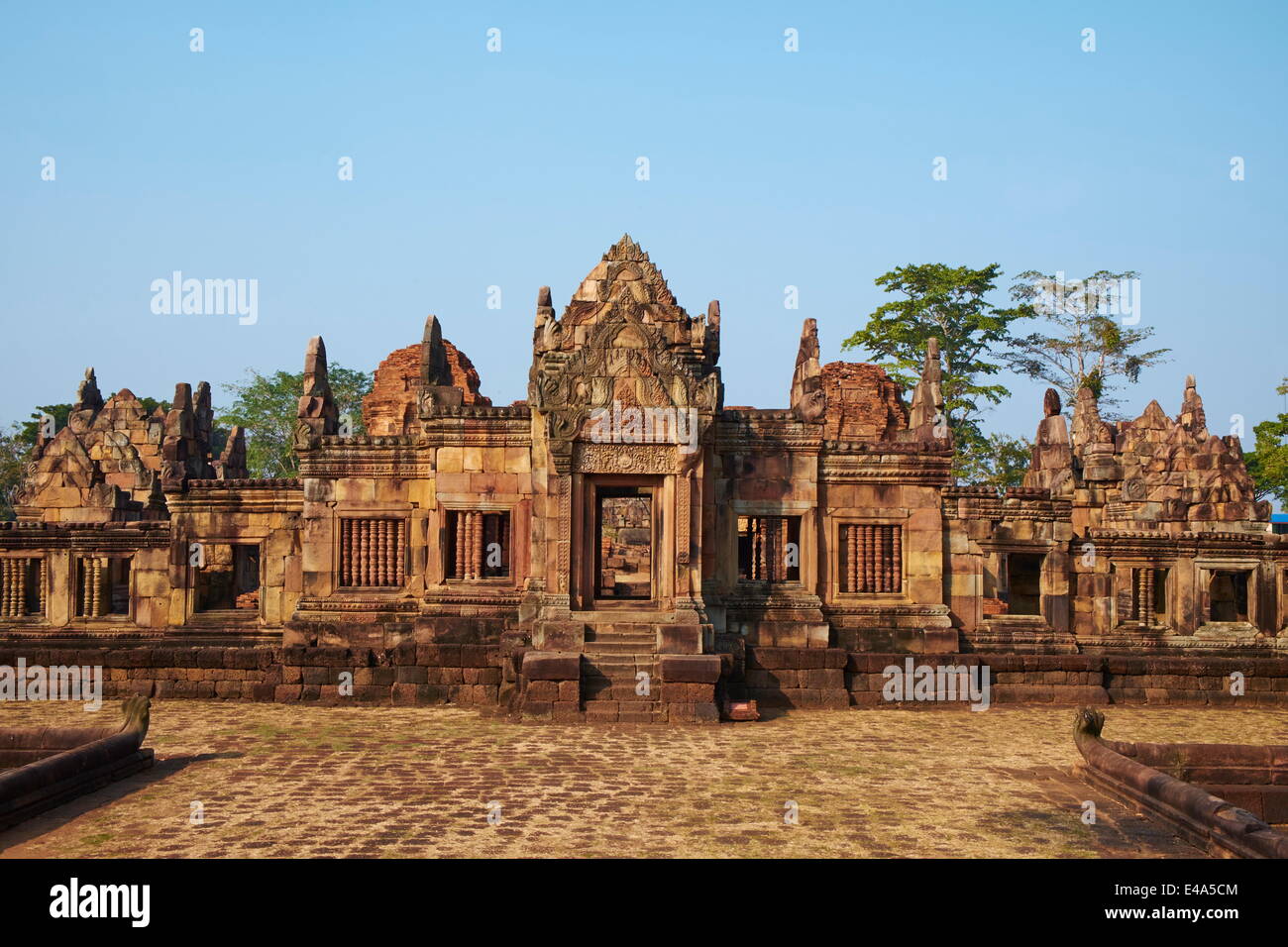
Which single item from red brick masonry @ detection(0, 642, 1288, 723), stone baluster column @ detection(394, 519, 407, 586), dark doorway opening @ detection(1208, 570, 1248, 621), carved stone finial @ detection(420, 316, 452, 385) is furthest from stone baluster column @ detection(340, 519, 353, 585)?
dark doorway opening @ detection(1208, 570, 1248, 621)

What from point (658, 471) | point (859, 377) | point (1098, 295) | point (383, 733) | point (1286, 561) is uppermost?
point (1098, 295)

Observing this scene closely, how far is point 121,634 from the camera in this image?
17703 mm

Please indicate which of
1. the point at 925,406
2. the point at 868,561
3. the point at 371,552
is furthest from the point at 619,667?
the point at 925,406

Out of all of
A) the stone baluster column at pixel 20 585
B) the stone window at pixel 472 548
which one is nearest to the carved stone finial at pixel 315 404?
the stone window at pixel 472 548

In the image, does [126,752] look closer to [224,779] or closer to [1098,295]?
[224,779]

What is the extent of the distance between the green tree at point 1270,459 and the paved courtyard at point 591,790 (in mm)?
30979

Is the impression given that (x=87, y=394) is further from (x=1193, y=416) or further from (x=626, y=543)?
(x=1193, y=416)

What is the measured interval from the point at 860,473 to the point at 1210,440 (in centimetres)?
947

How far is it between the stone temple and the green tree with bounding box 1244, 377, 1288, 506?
26.4 meters

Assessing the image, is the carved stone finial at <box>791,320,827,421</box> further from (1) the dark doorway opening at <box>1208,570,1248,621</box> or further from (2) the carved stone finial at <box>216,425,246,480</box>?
(2) the carved stone finial at <box>216,425,246,480</box>

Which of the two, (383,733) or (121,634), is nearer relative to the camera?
(383,733)

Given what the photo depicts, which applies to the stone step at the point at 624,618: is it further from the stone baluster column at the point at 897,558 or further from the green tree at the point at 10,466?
the green tree at the point at 10,466
